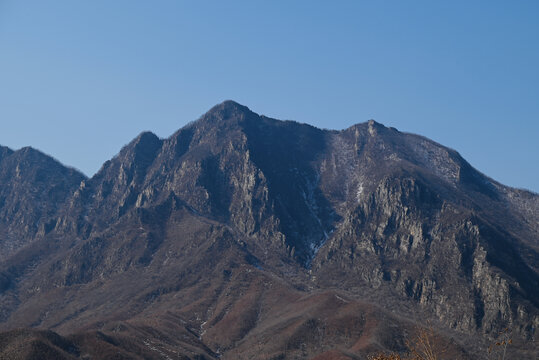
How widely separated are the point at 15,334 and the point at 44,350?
18.8 metres

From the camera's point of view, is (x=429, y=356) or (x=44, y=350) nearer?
(x=429, y=356)

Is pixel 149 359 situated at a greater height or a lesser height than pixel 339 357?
lesser

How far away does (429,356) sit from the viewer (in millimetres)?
42000

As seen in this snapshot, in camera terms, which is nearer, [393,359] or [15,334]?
[393,359]

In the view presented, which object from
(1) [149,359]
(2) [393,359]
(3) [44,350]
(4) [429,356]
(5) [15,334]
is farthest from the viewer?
(1) [149,359]

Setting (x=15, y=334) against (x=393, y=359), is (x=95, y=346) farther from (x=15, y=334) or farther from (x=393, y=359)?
(x=393, y=359)

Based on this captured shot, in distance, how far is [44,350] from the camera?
16850cm

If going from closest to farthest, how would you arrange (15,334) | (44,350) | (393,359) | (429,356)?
(429,356) < (393,359) < (44,350) < (15,334)

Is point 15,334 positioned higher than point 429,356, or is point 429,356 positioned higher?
point 429,356

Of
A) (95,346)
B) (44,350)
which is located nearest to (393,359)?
(44,350)

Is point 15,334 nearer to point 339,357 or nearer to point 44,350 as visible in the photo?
point 44,350

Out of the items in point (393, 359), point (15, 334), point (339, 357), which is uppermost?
point (393, 359)

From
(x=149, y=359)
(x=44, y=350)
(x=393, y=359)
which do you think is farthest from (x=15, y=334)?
(x=393, y=359)

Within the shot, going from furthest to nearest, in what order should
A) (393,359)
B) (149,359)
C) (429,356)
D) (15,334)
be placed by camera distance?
(149,359) → (15,334) → (393,359) → (429,356)
